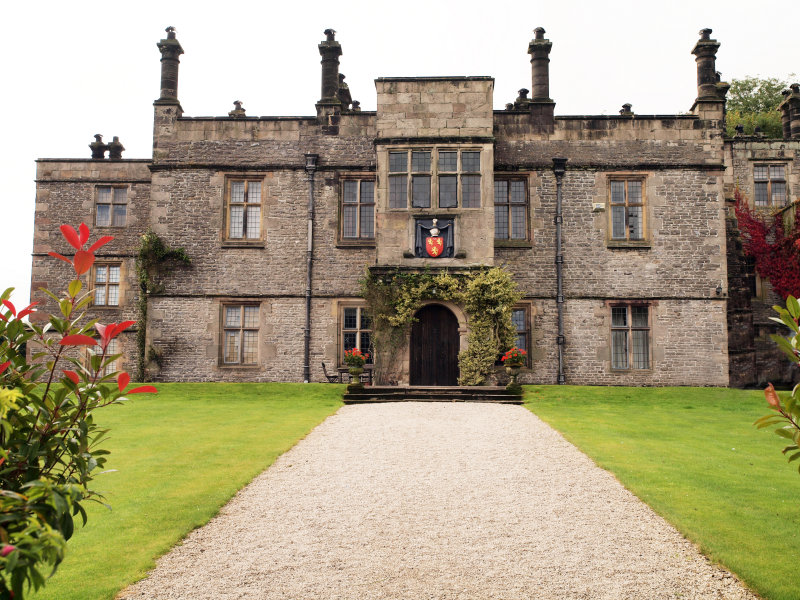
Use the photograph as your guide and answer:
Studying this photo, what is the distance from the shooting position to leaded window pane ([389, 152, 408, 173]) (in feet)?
56.9

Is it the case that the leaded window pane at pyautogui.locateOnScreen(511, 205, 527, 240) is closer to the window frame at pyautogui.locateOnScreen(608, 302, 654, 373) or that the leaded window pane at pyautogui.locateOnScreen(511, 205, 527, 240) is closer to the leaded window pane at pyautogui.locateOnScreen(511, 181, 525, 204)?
the leaded window pane at pyautogui.locateOnScreen(511, 181, 525, 204)

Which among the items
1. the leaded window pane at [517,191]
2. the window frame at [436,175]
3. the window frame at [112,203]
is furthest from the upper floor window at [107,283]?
the leaded window pane at [517,191]

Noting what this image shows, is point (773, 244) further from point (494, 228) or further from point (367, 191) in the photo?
point (367, 191)

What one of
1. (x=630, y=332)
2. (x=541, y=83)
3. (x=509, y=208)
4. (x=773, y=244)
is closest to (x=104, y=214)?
(x=509, y=208)

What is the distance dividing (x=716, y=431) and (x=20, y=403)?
10.9m

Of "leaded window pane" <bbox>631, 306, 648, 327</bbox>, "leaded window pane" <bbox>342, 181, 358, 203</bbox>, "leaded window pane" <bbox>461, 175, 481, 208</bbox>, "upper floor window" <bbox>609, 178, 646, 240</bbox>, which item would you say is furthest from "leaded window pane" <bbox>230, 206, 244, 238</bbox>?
"leaded window pane" <bbox>631, 306, 648, 327</bbox>

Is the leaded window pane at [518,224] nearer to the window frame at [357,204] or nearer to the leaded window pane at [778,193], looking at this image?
the window frame at [357,204]

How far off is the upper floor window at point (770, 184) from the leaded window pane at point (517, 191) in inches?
378

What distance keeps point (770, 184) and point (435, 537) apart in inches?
864

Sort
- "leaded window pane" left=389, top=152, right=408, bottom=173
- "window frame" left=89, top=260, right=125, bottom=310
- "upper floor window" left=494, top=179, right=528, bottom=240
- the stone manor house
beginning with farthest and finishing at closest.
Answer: "window frame" left=89, top=260, right=125, bottom=310, "upper floor window" left=494, top=179, right=528, bottom=240, the stone manor house, "leaded window pane" left=389, top=152, right=408, bottom=173

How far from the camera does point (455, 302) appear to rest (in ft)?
55.0

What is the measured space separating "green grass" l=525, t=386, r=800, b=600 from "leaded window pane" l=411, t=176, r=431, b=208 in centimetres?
585

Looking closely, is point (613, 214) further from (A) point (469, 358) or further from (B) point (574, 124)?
(A) point (469, 358)

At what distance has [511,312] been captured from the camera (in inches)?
689
